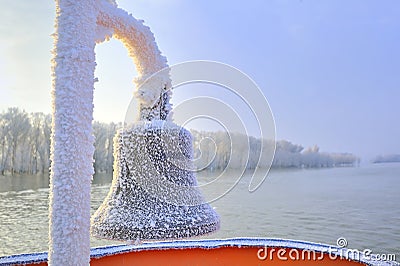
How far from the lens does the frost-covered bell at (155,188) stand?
57.3 inches

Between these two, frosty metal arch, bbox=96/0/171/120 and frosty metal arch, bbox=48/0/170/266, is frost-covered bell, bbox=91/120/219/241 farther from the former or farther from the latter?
frosty metal arch, bbox=48/0/170/266

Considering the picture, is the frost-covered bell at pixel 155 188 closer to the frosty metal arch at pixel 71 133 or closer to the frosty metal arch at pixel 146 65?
the frosty metal arch at pixel 146 65

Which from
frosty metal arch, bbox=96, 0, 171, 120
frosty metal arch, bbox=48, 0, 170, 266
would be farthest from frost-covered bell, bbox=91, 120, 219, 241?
frosty metal arch, bbox=48, 0, 170, 266

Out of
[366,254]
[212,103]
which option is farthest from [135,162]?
[366,254]

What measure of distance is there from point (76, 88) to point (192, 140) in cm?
63

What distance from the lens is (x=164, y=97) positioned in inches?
65.2

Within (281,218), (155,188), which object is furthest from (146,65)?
(281,218)

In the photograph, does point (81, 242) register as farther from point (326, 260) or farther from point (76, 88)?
point (326, 260)

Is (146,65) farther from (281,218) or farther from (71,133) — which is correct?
(281,218)

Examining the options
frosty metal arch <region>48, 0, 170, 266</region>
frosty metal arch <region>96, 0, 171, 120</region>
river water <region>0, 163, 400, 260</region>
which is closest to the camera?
frosty metal arch <region>48, 0, 170, 266</region>

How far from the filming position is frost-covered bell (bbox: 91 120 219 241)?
1455 millimetres

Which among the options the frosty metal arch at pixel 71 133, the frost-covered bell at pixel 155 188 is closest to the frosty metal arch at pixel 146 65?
the frost-covered bell at pixel 155 188

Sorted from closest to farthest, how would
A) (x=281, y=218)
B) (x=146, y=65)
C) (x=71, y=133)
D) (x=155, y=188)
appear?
1. (x=71, y=133)
2. (x=155, y=188)
3. (x=146, y=65)
4. (x=281, y=218)

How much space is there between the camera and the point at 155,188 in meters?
1.55
